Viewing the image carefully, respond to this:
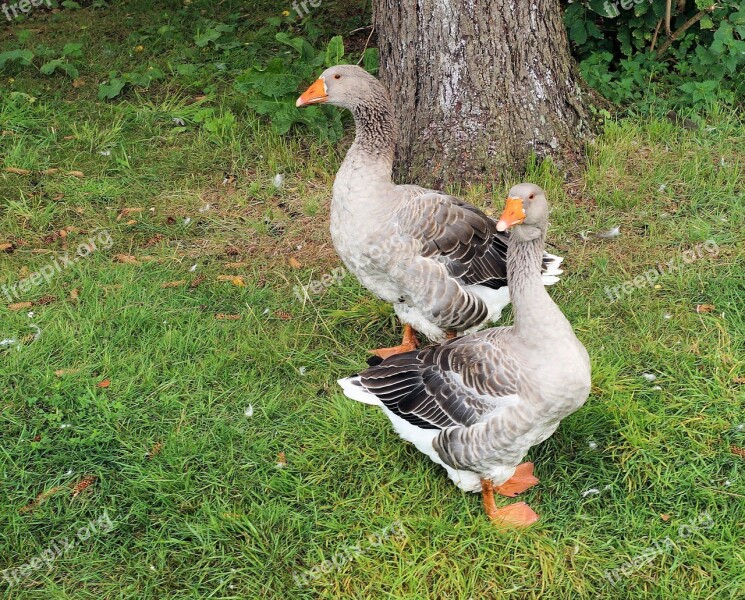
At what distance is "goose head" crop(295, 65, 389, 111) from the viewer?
4117 mm

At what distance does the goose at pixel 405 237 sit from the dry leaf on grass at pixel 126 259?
5.88 feet

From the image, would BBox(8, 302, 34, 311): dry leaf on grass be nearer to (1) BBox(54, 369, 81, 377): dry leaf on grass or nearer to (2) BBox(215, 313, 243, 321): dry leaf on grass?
(1) BBox(54, 369, 81, 377): dry leaf on grass

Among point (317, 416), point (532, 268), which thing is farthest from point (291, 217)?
point (532, 268)

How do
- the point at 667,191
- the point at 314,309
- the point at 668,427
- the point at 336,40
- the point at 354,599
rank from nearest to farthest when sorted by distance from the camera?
the point at 354,599 → the point at 668,427 → the point at 314,309 → the point at 667,191 → the point at 336,40

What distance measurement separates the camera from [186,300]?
4887 millimetres

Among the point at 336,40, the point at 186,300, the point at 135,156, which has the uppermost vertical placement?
the point at 336,40

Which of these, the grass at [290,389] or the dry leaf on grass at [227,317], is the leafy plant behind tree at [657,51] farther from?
→ the dry leaf on grass at [227,317]

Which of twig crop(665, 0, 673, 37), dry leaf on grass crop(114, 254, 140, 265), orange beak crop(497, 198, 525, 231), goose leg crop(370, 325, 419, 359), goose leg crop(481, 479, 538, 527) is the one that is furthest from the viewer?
twig crop(665, 0, 673, 37)

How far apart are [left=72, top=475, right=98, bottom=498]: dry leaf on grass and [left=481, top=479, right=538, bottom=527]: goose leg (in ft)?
6.20

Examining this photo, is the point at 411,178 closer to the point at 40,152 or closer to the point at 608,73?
the point at 608,73

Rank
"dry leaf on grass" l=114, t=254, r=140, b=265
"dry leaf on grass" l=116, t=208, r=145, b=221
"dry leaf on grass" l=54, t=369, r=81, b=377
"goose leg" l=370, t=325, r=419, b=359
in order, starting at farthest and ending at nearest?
"dry leaf on grass" l=116, t=208, r=145, b=221, "dry leaf on grass" l=114, t=254, r=140, b=265, "goose leg" l=370, t=325, r=419, b=359, "dry leaf on grass" l=54, t=369, r=81, b=377

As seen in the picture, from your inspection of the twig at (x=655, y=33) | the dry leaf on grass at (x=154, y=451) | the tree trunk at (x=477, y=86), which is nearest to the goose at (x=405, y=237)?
the tree trunk at (x=477, y=86)

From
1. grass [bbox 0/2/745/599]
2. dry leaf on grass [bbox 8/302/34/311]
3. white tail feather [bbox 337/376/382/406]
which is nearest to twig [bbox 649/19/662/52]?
grass [bbox 0/2/745/599]

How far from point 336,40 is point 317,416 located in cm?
331
